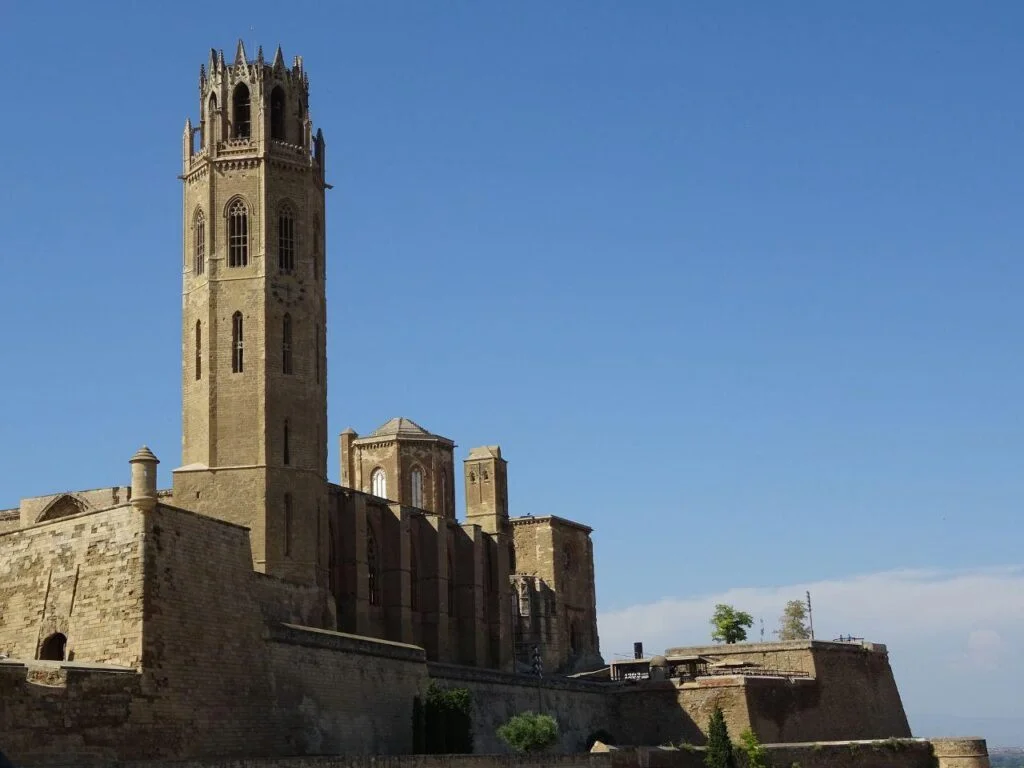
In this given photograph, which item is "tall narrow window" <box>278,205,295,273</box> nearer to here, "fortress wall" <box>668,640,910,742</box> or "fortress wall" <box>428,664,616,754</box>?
"fortress wall" <box>428,664,616,754</box>

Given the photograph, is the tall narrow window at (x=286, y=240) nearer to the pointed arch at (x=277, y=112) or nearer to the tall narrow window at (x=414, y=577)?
the pointed arch at (x=277, y=112)

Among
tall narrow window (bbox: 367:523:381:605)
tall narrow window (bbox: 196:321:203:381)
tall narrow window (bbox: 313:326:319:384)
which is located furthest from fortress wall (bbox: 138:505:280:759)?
tall narrow window (bbox: 367:523:381:605)

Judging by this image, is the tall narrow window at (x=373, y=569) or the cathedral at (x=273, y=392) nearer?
the cathedral at (x=273, y=392)

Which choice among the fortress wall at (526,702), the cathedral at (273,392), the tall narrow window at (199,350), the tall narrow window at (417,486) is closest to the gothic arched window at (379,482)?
the tall narrow window at (417,486)

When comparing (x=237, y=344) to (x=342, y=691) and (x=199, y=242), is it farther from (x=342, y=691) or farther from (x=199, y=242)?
(x=342, y=691)

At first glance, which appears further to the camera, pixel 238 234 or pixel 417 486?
pixel 417 486

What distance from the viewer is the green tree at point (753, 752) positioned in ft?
155

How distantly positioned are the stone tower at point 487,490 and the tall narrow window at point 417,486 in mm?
2686

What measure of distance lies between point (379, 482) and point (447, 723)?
85.3ft

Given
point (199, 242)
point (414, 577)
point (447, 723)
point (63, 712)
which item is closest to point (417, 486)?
point (414, 577)

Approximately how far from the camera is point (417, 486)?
209 feet

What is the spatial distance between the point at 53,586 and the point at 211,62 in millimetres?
22157

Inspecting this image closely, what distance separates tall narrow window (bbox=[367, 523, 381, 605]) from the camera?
51938 mm

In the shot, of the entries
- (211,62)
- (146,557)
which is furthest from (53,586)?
(211,62)
